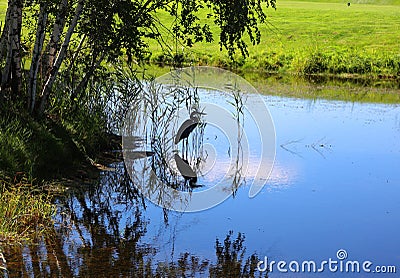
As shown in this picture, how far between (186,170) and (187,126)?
1367mm

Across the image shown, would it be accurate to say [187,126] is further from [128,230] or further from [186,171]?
[128,230]

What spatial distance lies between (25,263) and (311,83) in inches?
844

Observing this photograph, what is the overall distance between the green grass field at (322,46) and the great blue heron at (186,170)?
12479 millimetres

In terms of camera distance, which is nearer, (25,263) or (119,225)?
(25,263)

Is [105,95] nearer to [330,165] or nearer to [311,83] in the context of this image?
[330,165]

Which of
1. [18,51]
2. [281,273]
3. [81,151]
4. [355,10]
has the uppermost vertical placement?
[355,10]

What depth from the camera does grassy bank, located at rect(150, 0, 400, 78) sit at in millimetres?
31484

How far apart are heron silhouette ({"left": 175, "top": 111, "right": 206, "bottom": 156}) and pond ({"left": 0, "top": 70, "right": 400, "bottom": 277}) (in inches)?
9.5

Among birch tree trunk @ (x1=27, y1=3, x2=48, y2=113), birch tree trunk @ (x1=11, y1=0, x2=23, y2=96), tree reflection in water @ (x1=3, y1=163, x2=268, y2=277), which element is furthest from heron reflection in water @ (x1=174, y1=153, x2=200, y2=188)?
birch tree trunk @ (x1=11, y1=0, x2=23, y2=96)

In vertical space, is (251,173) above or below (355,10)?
below

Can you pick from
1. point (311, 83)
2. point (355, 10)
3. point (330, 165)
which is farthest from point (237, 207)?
point (355, 10)

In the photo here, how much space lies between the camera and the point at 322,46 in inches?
1404

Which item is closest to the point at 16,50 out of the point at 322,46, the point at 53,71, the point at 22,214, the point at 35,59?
the point at 35,59

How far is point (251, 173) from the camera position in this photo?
12.4 metres
